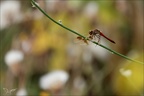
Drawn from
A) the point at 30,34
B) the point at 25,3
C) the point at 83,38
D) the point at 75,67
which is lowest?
the point at 83,38

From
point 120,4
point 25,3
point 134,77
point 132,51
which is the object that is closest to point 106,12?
point 120,4

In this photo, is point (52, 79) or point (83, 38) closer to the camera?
point (83, 38)

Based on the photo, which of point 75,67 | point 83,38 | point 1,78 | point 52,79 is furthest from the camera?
point 75,67

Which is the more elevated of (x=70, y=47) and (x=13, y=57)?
(x=70, y=47)

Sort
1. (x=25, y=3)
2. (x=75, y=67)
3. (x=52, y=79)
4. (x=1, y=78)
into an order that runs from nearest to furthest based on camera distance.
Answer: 1. (x=52, y=79)
2. (x=1, y=78)
3. (x=75, y=67)
4. (x=25, y=3)

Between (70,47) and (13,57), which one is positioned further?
(70,47)

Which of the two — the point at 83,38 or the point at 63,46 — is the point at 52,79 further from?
the point at 83,38
